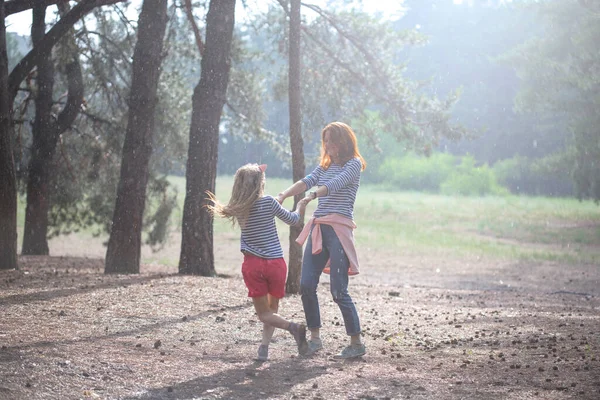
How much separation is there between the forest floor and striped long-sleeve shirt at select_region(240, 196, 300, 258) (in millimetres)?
943

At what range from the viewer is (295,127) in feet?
35.2

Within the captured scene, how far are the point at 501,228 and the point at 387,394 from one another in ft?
84.4

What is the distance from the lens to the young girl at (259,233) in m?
6.24

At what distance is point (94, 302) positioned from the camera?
8836mm

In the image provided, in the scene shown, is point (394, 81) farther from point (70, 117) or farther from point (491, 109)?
point (491, 109)

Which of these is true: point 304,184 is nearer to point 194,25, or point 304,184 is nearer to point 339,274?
point 339,274

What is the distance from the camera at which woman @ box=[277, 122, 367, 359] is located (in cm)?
659

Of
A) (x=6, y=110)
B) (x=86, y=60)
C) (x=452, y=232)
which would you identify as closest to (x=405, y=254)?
(x=452, y=232)

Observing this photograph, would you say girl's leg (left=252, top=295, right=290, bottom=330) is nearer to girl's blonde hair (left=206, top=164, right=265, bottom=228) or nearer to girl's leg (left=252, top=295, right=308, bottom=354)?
girl's leg (left=252, top=295, right=308, bottom=354)

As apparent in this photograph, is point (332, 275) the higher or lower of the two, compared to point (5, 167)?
lower

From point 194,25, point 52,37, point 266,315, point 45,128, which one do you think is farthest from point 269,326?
point 45,128

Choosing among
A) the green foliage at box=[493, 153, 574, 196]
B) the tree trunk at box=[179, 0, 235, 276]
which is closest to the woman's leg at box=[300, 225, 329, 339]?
the tree trunk at box=[179, 0, 235, 276]

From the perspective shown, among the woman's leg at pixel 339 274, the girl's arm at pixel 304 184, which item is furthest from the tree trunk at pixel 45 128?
the woman's leg at pixel 339 274

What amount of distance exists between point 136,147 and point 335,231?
6.31 m
